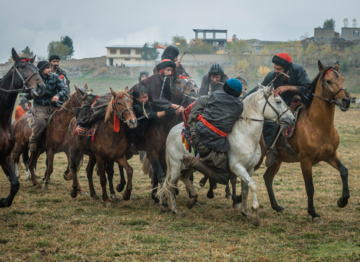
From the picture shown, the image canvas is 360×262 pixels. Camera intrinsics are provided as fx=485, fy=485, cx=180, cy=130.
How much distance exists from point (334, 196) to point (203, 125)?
3901mm

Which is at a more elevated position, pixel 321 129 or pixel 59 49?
pixel 59 49

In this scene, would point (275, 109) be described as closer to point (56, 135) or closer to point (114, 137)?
point (114, 137)

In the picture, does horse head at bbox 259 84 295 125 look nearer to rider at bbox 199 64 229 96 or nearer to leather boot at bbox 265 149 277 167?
leather boot at bbox 265 149 277 167

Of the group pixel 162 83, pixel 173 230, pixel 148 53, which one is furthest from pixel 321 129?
pixel 148 53

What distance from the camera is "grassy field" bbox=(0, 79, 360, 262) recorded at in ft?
20.8

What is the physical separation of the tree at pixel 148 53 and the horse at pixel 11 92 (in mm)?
99404

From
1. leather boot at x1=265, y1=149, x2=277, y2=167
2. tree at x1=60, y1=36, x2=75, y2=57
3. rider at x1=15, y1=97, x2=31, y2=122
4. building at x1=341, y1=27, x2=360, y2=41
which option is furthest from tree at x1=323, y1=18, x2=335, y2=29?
leather boot at x1=265, y1=149, x2=277, y2=167

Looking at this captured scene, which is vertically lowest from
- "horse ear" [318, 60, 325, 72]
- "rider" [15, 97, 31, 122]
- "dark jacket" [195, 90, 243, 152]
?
"rider" [15, 97, 31, 122]

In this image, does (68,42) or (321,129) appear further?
(68,42)

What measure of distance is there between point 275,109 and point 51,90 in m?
6.04

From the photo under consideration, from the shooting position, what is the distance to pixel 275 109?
304 inches

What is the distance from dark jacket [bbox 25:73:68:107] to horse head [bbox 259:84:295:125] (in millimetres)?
5629

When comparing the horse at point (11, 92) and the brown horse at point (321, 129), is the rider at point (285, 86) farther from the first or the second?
the horse at point (11, 92)

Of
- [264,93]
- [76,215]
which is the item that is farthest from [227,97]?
[76,215]
